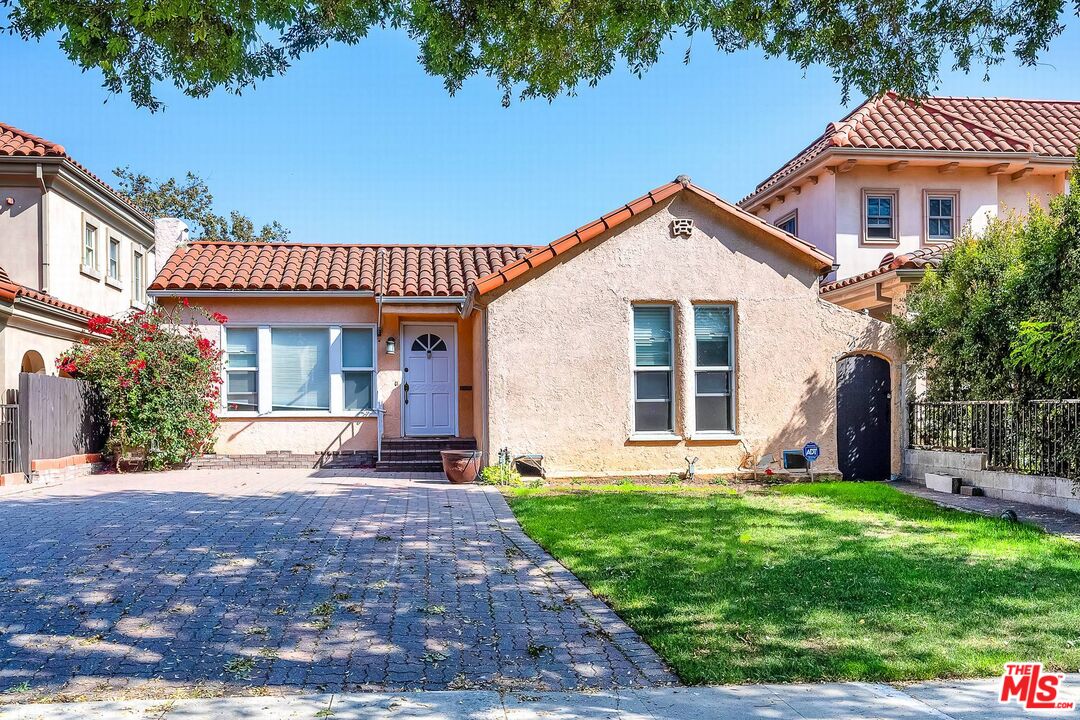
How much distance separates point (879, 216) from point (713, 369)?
811 centimetres

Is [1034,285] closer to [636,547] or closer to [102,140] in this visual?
[636,547]

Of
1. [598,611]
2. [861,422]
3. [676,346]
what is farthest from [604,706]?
[861,422]

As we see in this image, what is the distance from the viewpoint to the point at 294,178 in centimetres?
2144

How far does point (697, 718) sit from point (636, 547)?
4133 mm

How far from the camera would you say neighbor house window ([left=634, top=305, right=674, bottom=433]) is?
14797mm

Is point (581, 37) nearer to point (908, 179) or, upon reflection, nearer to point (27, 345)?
point (27, 345)

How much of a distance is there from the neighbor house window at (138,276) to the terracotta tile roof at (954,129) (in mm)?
17388

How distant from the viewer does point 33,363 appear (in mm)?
16672

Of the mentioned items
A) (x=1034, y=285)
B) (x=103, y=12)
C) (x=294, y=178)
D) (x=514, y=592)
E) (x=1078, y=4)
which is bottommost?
(x=514, y=592)

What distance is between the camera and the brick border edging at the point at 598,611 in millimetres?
4850

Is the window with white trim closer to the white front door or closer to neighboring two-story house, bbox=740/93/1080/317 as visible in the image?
the white front door

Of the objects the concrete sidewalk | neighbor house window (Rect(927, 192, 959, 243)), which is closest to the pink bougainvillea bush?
the concrete sidewalk

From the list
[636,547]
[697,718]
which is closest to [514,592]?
[636,547]

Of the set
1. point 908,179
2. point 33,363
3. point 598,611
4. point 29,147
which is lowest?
point 598,611
